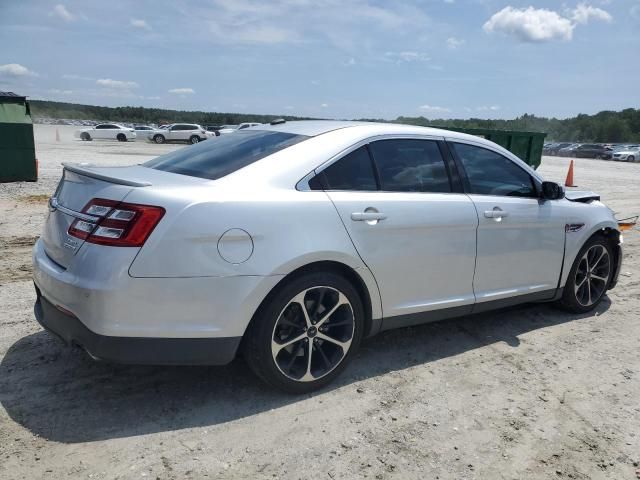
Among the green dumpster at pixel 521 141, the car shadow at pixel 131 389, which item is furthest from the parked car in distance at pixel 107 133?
the car shadow at pixel 131 389

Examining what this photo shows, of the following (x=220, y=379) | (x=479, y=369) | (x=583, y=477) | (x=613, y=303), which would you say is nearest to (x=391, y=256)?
(x=479, y=369)

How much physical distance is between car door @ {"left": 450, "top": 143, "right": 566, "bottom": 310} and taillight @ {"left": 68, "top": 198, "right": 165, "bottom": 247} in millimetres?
2363

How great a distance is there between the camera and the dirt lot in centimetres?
270

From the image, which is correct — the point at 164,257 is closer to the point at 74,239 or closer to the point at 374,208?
the point at 74,239

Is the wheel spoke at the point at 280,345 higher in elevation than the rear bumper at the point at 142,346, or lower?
lower

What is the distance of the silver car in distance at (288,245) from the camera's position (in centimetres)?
281

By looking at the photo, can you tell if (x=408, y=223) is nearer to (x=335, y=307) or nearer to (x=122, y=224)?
(x=335, y=307)

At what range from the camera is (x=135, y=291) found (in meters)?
2.76

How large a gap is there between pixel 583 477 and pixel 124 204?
8.83 feet

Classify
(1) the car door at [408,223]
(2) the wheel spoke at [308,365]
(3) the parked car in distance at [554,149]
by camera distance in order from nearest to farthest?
1. (2) the wheel spoke at [308,365]
2. (1) the car door at [408,223]
3. (3) the parked car in distance at [554,149]

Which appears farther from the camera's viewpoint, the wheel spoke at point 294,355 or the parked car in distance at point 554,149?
the parked car in distance at point 554,149

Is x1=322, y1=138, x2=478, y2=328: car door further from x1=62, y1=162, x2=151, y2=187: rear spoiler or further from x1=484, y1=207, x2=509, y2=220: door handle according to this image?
x1=62, y1=162, x2=151, y2=187: rear spoiler

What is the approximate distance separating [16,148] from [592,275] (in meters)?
12.4

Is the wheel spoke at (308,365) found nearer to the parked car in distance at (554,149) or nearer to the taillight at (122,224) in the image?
the taillight at (122,224)
